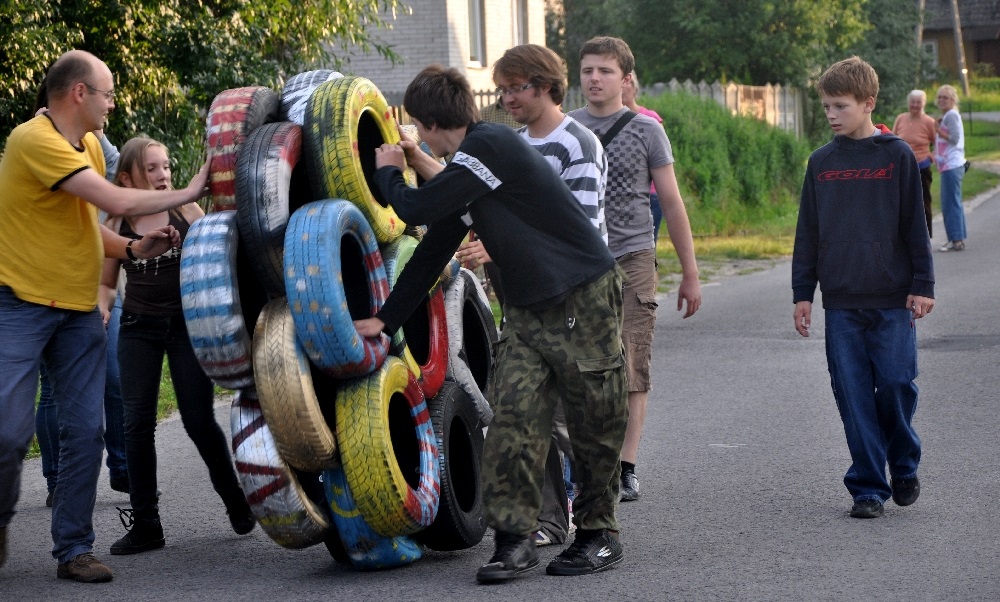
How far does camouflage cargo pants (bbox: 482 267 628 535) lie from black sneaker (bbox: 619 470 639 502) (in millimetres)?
1221

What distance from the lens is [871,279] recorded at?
19.7 feet

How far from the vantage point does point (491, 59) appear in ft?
88.8

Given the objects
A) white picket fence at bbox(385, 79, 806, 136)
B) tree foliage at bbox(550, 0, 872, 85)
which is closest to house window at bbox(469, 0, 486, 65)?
white picket fence at bbox(385, 79, 806, 136)

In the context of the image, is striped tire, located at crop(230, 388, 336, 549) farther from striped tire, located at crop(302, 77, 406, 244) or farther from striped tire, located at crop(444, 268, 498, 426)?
striped tire, located at crop(444, 268, 498, 426)

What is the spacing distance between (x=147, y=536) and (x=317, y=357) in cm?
143

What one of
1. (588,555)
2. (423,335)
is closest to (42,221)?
(423,335)

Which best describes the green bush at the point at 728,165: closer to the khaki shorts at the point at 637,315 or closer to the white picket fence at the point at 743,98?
the white picket fence at the point at 743,98

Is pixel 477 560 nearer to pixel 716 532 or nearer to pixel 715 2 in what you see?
pixel 716 532

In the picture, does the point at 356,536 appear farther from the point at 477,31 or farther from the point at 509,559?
the point at 477,31

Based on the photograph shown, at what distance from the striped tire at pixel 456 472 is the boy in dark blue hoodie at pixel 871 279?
157 centimetres

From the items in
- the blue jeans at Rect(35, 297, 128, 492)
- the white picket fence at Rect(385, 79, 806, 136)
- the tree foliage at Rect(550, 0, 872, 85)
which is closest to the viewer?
the blue jeans at Rect(35, 297, 128, 492)

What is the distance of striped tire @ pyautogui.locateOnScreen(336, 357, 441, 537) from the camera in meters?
5.08

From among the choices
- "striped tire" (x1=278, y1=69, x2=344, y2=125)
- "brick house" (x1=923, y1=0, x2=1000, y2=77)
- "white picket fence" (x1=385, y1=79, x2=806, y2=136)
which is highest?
"striped tire" (x1=278, y1=69, x2=344, y2=125)

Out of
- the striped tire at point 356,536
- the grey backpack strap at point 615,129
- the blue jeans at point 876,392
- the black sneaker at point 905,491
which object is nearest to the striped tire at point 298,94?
the grey backpack strap at point 615,129
